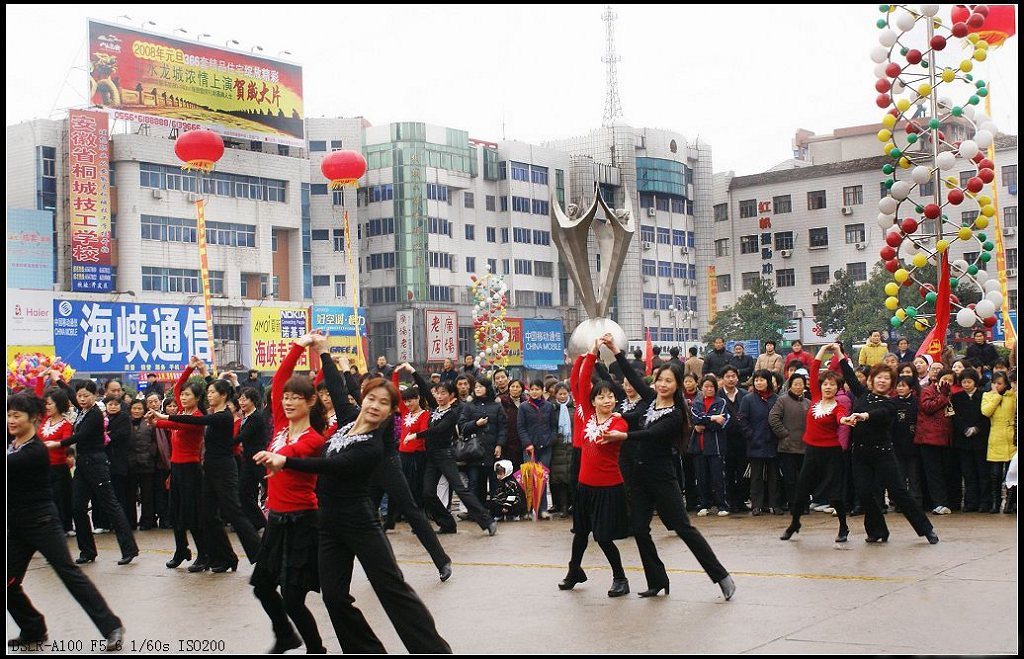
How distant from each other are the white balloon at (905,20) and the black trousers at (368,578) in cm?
1220

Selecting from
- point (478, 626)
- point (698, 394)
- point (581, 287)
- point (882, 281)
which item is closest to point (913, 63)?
point (698, 394)

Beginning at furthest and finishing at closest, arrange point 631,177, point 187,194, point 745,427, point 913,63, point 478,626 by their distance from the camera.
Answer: point 631,177, point 187,194, point 913,63, point 745,427, point 478,626

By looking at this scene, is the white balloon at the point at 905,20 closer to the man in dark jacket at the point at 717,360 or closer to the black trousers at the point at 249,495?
the man in dark jacket at the point at 717,360

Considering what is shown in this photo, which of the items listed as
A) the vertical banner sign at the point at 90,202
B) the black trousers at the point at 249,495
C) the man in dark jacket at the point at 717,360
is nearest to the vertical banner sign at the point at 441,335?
the vertical banner sign at the point at 90,202

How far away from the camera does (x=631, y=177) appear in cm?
6738

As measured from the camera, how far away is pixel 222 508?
952cm

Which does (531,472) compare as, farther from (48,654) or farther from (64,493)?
(48,654)

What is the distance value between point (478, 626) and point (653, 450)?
184cm

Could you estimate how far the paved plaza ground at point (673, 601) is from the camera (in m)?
6.73

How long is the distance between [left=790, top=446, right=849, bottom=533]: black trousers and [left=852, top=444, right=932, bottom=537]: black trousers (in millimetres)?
186

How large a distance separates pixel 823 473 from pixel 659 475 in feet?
9.84

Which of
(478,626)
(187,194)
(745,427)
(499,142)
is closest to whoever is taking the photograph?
(478,626)

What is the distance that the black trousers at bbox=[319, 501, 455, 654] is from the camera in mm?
6121

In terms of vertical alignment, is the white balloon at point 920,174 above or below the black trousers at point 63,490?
above
